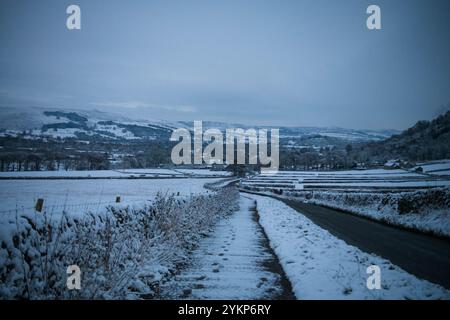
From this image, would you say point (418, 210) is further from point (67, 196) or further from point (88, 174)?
point (88, 174)

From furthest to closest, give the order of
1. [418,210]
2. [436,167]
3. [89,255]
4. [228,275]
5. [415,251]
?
1. [436,167]
2. [418,210]
3. [415,251]
4. [228,275]
5. [89,255]

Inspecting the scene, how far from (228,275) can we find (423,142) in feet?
238

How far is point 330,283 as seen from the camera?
604cm

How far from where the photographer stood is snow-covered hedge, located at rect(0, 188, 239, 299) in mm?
4070

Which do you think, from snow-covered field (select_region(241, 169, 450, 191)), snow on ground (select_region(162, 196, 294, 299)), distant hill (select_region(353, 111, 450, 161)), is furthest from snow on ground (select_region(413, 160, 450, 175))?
snow on ground (select_region(162, 196, 294, 299))

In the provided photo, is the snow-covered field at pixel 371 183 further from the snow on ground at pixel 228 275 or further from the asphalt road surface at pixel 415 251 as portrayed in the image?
the snow on ground at pixel 228 275

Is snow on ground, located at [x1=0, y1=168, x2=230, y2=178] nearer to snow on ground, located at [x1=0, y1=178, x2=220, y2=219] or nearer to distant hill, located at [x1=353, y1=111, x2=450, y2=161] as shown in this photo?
snow on ground, located at [x1=0, y1=178, x2=220, y2=219]

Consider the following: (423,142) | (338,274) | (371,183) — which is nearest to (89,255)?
(338,274)

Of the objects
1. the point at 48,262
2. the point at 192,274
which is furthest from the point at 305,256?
the point at 48,262

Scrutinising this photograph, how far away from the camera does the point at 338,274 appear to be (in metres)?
6.55

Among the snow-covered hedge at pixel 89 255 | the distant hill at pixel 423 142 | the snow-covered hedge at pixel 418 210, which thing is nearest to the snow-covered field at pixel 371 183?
the distant hill at pixel 423 142

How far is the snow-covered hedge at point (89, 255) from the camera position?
13.4 ft

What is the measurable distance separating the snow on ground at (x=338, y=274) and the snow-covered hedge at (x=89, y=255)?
276cm
